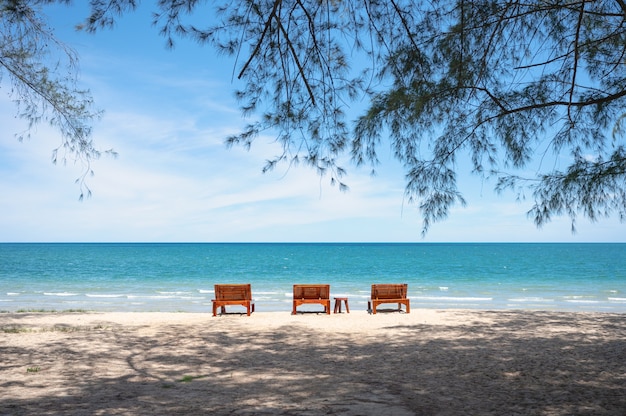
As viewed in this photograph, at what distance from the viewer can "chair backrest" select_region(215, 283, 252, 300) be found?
36.5 feet

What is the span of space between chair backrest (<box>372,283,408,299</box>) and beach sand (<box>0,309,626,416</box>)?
1302 mm

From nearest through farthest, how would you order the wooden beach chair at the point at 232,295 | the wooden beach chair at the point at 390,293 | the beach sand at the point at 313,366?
the beach sand at the point at 313,366 < the wooden beach chair at the point at 232,295 < the wooden beach chair at the point at 390,293

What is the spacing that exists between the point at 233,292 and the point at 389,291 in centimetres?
342

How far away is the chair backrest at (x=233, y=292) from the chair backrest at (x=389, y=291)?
2.75 metres

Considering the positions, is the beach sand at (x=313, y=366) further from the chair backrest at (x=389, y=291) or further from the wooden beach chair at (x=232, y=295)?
the chair backrest at (x=389, y=291)

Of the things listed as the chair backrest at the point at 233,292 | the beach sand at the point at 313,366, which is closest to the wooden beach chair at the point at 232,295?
the chair backrest at the point at 233,292

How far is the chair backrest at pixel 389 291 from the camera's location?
11.7m

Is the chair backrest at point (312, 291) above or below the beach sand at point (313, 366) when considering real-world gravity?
above

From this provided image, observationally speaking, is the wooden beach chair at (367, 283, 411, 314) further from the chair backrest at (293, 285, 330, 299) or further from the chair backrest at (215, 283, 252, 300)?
the chair backrest at (215, 283, 252, 300)

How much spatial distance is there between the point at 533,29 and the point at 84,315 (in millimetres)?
10149

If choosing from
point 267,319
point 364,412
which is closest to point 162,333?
point 267,319

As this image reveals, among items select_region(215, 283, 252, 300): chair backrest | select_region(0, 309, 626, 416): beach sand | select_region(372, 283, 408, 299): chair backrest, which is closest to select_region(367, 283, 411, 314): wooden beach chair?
select_region(372, 283, 408, 299): chair backrest

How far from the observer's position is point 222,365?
20.7 feet

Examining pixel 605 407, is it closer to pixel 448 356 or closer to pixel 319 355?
pixel 448 356
